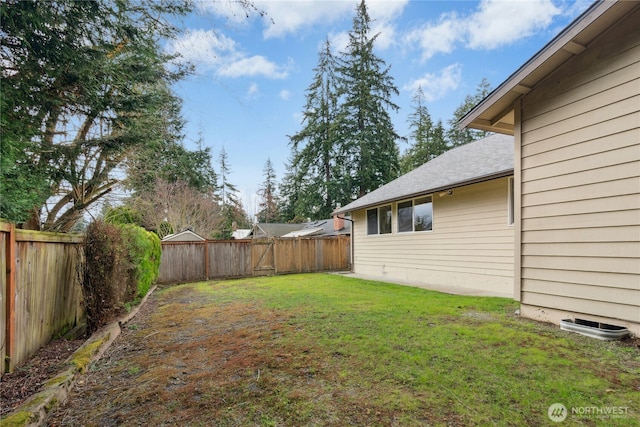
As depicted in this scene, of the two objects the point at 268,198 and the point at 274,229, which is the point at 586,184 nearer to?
the point at 274,229

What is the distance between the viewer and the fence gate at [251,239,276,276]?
1280 cm

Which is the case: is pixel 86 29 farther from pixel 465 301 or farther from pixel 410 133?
pixel 410 133

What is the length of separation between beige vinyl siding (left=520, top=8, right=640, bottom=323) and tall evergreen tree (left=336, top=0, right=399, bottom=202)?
20971 millimetres

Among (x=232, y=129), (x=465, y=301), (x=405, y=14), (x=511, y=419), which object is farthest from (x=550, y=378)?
(x=405, y=14)

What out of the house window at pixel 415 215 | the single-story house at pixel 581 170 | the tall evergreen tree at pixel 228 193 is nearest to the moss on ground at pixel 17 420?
the single-story house at pixel 581 170

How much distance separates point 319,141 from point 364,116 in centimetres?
434

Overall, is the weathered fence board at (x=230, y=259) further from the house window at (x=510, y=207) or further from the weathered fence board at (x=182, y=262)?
the house window at (x=510, y=207)

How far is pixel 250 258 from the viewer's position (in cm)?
1273

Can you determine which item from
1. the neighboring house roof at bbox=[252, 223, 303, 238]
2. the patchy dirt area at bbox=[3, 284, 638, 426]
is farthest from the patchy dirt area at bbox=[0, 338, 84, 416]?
the neighboring house roof at bbox=[252, 223, 303, 238]

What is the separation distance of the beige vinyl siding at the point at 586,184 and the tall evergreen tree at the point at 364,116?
2097 centimetres

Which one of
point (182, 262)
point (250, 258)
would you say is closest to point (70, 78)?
point (182, 262)

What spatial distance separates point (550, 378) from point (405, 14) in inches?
330

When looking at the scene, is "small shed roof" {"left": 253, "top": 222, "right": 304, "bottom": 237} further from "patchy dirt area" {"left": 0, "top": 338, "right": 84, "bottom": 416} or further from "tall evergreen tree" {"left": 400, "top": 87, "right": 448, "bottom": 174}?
"patchy dirt area" {"left": 0, "top": 338, "right": 84, "bottom": 416}

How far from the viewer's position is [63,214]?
6.04 m
